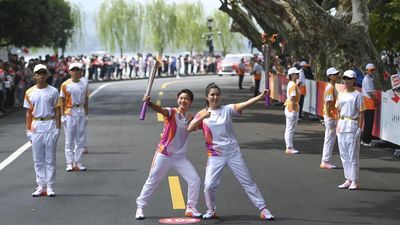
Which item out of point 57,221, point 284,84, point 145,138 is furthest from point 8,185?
point 284,84

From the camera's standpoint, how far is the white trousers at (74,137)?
1405cm

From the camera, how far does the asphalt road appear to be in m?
10.1

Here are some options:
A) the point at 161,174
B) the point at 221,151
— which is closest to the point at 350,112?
the point at 221,151

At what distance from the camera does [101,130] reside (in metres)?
21.3

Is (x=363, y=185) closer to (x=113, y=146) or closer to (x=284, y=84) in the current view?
(x=113, y=146)

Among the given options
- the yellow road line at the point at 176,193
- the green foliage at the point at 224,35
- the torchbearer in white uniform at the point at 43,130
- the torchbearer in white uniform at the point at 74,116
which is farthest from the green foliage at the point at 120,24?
the torchbearer in white uniform at the point at 43,130

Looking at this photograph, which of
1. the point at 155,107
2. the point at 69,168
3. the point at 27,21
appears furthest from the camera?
the point at 27,21

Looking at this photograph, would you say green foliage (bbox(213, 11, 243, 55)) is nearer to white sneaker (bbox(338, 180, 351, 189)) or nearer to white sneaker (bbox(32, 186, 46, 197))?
white sneaker (bbox(338, 180, 351, 189))

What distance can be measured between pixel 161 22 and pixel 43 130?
2875 inches

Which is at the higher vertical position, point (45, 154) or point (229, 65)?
point (45, 154)

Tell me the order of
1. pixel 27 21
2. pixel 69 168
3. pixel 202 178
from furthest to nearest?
pixel 27 21
pixel 69 168
pixel 202 178

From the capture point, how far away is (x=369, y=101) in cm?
1805

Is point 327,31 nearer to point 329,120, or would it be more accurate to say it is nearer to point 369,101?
point 369,101

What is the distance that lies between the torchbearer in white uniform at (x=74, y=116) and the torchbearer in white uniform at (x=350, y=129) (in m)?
4.63
